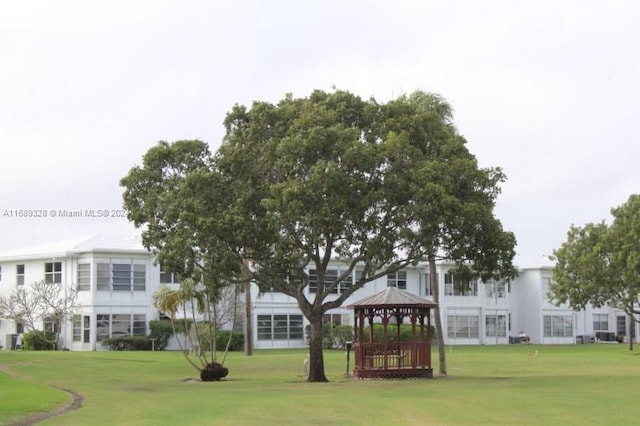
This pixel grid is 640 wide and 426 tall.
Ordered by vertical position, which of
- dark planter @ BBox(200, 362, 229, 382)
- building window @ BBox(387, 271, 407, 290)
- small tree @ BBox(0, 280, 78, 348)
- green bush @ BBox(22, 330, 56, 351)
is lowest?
dark planter @ BBox(200, 362, 229, 382)

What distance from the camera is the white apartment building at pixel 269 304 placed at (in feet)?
204

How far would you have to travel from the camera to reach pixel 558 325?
83438 mm

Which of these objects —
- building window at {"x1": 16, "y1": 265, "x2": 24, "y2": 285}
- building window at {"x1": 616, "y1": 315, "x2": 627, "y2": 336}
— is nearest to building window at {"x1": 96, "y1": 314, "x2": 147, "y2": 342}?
building window at {"x1": 16, "y1": 265, "x2": 24, "y2": 285}

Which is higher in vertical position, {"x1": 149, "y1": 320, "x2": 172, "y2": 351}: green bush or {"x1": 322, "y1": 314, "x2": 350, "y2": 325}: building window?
{"x1": 322, "y1": 314, "x2": 350, "y2": 325}: building window

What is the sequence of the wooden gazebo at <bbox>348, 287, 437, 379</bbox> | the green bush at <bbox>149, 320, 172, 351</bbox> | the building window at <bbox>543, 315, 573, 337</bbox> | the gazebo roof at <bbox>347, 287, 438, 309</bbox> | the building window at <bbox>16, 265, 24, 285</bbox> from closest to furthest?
the wooden gazebo at <bbox>348, 287, 437, 379</bbox>, the gazebo roof at <bbox>347, 287, 438, 309</bbox>, the green bush at <bbox>149, 320, 172, 351</bbox>, the building window at <bbox>16, 265, 24, 285</bbox>, the building window at <bbox>543, 315, 573, 337</bbox>

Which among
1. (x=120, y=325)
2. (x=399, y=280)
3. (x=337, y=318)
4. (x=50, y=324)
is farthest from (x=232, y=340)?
(x=399, y=280)

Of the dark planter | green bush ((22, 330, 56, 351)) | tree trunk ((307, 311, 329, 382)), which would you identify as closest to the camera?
tree trunk ((307, 311, 329, 382))

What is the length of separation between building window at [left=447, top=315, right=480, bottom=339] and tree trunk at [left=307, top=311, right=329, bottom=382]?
41.6 meters

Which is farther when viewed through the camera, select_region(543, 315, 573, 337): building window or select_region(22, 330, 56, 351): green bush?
select_region(543, 315, 573, 337): building window

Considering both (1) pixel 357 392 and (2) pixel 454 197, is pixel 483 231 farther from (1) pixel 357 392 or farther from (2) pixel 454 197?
(1) pixel 357 392

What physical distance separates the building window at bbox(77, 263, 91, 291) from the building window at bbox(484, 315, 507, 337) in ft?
106

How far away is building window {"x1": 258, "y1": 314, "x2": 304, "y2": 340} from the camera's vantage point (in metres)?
68.8

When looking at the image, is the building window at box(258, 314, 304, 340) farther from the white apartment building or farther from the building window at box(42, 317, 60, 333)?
the building window at box(42, 317, 60, 333)

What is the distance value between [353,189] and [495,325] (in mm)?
50626
